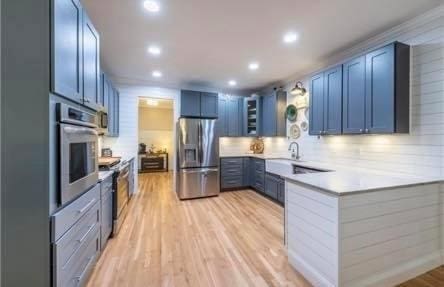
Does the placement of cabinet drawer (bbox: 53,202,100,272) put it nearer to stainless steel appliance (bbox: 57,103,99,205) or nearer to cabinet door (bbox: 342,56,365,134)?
stainless steel appliance (bbox: 57,103,99,205)

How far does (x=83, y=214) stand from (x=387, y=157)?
3.50m

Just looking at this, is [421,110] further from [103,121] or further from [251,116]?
[103,121]

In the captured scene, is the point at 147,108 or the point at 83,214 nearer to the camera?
the point at 83,214

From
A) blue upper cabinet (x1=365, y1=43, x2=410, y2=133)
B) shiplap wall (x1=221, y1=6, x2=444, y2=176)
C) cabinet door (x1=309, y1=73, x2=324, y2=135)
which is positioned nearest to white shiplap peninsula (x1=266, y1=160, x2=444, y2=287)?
shiplap wall (x1=221, y1=6, x2=444, y2=176)

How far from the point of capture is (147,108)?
9094mm

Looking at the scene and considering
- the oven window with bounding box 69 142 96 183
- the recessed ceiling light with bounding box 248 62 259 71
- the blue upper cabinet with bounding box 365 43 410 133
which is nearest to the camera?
the oven window with bounding box 69 142 96 183

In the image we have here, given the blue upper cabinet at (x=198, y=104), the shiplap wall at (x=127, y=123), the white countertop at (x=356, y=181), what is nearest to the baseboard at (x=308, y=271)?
the white countertop at (x=356, y=181)

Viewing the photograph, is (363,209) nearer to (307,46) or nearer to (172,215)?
(307,46)

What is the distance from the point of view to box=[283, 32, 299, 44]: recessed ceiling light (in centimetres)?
281

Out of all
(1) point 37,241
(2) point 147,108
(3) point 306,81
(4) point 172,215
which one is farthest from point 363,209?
(2) point 147,108

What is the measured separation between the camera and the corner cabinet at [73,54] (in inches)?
50.4

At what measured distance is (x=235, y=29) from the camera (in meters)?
2.70

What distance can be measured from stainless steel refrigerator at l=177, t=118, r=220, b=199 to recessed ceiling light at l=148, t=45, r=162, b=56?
5.11ft

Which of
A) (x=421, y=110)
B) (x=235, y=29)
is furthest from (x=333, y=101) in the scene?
(x=235, y=29)
